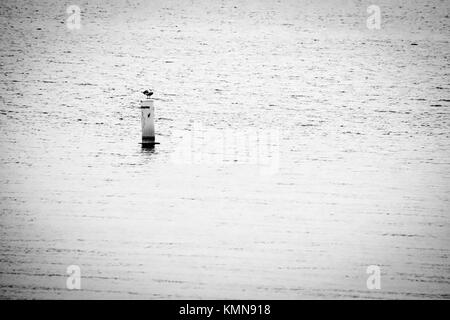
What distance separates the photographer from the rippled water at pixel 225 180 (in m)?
5.26

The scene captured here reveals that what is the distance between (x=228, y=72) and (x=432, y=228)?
52.3 ft

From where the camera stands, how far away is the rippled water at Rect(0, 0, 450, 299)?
526 centimetres

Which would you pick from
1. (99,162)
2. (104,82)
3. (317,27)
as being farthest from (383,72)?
(99,162)

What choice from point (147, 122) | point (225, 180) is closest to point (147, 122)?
point (147, 122)

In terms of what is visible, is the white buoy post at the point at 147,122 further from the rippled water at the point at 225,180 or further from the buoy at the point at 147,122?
Answer: the rippled water at the point at 225,180

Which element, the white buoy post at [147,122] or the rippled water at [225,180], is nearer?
the rippled water at [225,180]

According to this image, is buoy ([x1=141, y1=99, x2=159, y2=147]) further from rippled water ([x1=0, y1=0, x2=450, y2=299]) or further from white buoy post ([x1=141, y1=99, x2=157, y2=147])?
rippled water ([x1=0, y1=0, x2=450, y2=299])

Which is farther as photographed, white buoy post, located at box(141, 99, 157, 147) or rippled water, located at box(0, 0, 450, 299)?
white buoy post, located at box(141, 99, 157, 147)

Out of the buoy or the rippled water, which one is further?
the buoy

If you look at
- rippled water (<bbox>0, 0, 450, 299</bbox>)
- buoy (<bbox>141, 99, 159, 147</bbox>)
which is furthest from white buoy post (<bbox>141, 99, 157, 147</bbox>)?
rippled water (<bbox>0, 0, 450, 299</bbox>)

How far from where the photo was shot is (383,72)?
2094 centimetres

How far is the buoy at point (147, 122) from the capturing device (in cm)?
1066

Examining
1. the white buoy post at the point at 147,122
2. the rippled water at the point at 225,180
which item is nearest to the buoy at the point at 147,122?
the white buoy post at the point at 147,122

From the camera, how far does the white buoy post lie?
10656mm
